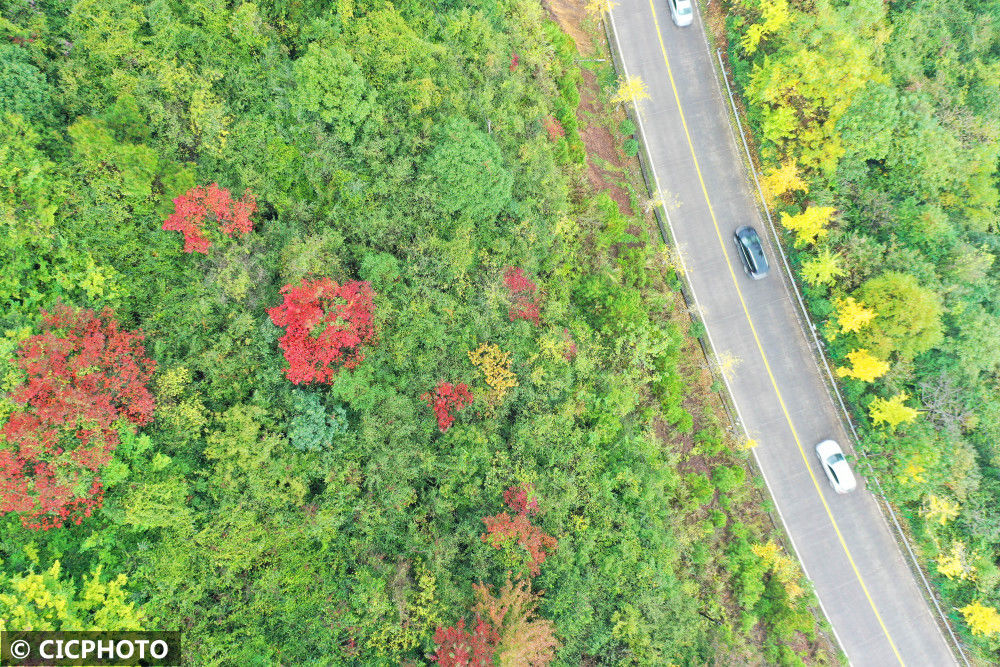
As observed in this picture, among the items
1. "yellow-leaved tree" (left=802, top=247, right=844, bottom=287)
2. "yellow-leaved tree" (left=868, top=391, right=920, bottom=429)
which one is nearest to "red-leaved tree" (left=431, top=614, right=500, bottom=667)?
"yellow-leaved tree" (left=868, top=391, right=920, bottom=429)

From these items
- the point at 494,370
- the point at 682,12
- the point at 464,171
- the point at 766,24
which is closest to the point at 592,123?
the point at 682,12

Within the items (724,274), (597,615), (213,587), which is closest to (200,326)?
(213,587)

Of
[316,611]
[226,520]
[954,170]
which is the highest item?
[954,170]

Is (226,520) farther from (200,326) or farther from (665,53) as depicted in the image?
(665,53)

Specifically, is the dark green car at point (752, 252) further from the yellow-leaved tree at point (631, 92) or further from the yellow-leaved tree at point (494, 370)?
the yellow-leaved tree at point (494, 370)

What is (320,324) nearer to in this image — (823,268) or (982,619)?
(823,268)

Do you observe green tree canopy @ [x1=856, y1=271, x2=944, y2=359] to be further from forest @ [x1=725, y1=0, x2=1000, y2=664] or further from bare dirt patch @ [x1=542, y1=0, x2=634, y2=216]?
bare dirt patch @ [x1=542, y1=0, x2=634, y2=216]
